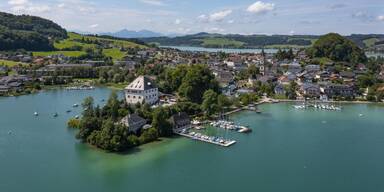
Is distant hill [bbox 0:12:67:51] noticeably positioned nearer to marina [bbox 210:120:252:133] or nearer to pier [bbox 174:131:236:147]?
marina [bbox 210:120:252:133]

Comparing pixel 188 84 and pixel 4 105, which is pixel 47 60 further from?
pixel 188 84

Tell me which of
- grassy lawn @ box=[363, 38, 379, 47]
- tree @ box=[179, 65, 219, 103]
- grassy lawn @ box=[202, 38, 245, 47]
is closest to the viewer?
tree @ box=[179, 65, 219, 103]

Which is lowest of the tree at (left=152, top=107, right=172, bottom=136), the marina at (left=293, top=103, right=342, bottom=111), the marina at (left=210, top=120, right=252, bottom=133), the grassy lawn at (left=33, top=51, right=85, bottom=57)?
the marina at (left=210, top=120, right=252, bottom=133)

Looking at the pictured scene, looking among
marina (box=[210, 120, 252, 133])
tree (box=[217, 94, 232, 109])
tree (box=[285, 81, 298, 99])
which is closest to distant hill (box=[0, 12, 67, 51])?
tree (box=[285, 81, 298, 99])

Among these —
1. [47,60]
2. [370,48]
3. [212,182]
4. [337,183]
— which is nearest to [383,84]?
[337,183]

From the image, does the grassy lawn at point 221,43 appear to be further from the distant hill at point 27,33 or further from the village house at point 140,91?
the village house at point 140,91

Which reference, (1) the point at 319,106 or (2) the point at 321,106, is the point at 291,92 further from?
(2) the point at 321,106
